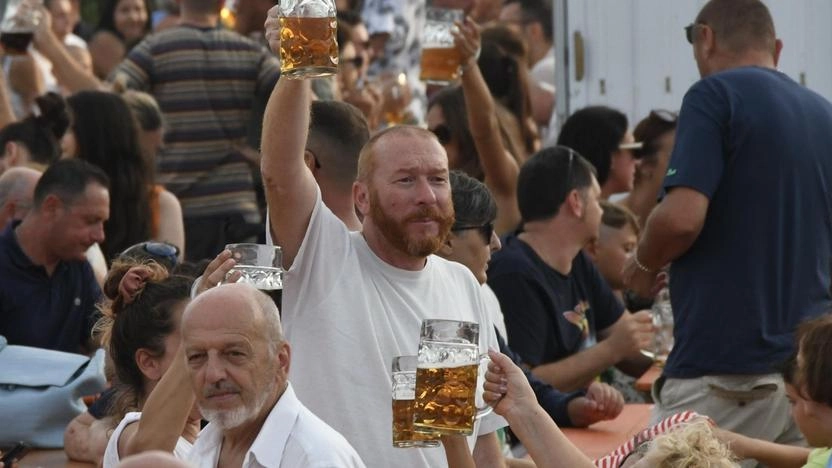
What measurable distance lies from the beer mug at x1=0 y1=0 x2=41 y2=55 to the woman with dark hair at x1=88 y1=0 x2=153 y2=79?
3322 mm

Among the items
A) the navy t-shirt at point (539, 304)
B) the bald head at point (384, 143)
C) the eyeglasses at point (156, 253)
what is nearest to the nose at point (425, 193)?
the bald head at point (384, 143)

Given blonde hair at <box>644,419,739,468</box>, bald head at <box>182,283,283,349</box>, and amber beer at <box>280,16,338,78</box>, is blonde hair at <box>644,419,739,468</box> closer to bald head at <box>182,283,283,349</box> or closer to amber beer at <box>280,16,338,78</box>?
bald head at <box>182,283,283,349</box>

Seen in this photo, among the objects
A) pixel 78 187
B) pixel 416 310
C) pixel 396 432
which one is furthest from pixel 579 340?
pixel 396 432

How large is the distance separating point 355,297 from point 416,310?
166 millimetres

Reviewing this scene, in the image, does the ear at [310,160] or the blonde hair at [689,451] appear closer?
the blonde hair at [689,451]

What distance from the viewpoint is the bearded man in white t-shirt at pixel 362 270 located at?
4.52m

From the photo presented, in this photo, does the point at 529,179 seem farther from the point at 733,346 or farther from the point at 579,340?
the point at 733,346

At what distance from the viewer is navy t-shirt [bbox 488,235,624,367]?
6746mm

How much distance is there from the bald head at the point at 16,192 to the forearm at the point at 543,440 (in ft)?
12.2

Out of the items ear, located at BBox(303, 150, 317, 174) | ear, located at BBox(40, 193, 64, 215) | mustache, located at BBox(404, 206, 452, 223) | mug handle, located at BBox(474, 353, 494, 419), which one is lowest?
ear, located at BBox(40, 193, 64, 215)

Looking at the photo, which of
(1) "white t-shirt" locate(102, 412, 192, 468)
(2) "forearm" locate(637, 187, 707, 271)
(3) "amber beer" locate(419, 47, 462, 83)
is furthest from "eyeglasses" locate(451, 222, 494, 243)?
(3) "amber beer" locate(419, 47, 462, 83)

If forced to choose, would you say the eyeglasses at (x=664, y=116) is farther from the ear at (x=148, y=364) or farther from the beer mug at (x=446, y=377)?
the beer mug at (x=446, y=377)

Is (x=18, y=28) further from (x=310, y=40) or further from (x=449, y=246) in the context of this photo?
(x=310, y=40)

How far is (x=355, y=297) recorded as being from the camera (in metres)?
4.62
